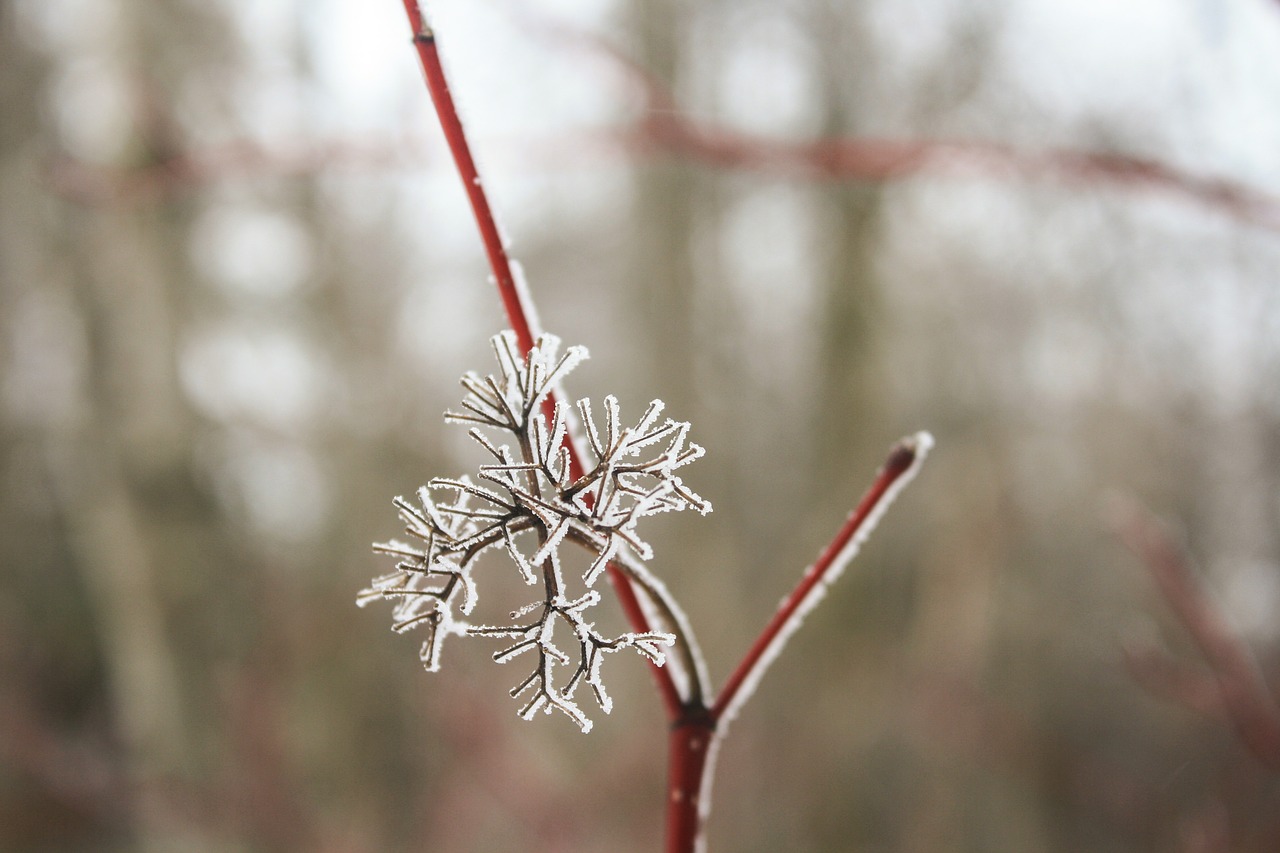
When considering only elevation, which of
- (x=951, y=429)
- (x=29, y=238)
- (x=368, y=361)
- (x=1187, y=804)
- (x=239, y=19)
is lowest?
(x=1187, y=804)

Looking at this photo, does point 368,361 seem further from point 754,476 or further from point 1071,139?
point 1071,139

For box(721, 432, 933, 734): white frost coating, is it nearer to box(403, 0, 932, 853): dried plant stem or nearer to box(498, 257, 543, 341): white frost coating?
box(403, 0, 932, 853): dried plant stem

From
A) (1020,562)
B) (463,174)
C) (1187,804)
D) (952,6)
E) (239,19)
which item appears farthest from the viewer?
(1020,562)

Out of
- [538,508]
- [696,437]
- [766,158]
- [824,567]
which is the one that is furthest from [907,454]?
[696,437]

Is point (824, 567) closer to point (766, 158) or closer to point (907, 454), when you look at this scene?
point (907, 454)

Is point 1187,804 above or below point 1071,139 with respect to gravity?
below

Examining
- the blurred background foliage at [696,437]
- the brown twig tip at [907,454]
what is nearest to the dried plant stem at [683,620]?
the brown twig tip at [907,454]

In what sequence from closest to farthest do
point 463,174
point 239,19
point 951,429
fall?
point 463,174 → point 239,19 → point 951,429

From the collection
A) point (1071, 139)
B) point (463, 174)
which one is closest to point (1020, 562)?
point (1071, 139)
